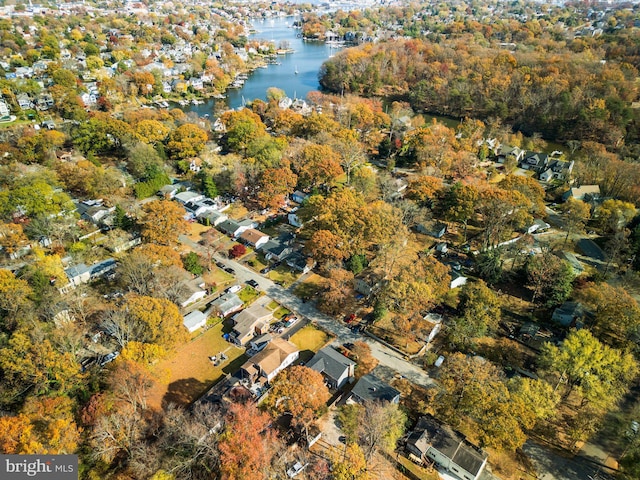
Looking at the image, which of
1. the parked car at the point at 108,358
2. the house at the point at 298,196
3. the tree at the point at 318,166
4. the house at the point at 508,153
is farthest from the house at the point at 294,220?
the house at the point at 508,153

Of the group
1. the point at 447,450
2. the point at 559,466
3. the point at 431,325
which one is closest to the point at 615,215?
the point at 431,325

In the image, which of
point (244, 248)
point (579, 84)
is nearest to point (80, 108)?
point (244, 248)

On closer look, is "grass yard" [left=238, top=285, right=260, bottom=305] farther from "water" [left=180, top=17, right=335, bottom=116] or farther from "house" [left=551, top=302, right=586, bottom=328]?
Answer: "water" [left=180, top=17, right=335, bottom=116]

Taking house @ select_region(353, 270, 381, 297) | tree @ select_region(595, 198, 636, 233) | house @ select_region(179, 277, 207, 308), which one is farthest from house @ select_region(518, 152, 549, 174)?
house @ select_region(179, 277, 207, 308)

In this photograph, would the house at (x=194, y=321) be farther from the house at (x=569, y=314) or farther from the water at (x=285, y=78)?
the water at (x=285, y=78)

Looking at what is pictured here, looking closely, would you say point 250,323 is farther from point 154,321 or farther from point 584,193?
point 584,193
